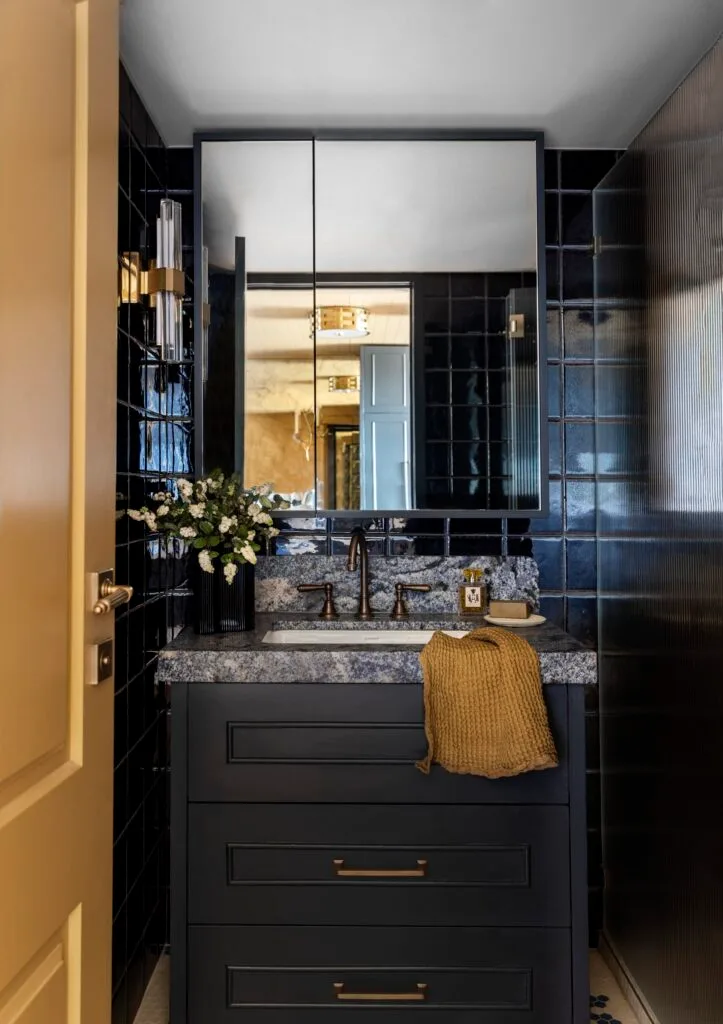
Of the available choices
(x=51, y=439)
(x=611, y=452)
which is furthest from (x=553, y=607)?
(x=51, y=439)

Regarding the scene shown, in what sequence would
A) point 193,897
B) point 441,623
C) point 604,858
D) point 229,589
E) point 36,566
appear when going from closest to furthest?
1. point 36,566
2. point 193,897
3. point 229,589
4. point 441,623
5. point 604,858

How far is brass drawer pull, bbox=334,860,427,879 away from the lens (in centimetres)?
189

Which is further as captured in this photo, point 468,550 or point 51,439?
point 468,550

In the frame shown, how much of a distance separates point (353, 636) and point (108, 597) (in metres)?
1.18

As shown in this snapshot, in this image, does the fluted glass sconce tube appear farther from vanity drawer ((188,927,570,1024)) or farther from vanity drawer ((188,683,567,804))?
vanity drawer ((188,927,570,1024))

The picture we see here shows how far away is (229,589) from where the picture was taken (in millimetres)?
2176

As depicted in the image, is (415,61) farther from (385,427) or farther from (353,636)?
(353,636)

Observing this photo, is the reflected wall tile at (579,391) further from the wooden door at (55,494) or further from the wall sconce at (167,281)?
the wooden door at (55,494)

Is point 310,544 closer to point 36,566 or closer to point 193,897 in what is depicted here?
point 193,897

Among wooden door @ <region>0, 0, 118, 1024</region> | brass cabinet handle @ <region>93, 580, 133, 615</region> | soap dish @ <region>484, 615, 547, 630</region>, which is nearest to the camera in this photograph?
A: wooden door @ <region>0, 0, 118, 1024</region>

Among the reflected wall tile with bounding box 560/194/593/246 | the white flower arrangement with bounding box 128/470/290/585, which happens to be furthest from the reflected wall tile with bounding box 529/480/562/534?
the white flower arrangement with bounding box 128/470/290/585

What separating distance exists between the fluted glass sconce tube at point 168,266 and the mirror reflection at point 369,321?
0.31 metres

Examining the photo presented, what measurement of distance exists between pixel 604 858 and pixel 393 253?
73.2 inches

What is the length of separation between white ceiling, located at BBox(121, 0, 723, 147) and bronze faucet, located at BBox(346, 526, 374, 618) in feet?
3.84
